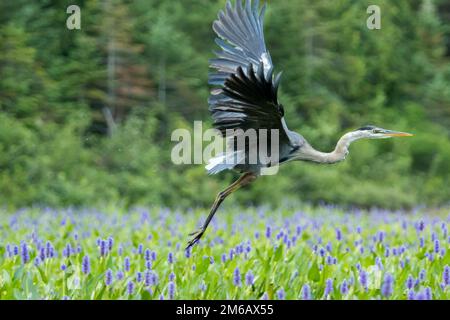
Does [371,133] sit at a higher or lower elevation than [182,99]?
lower

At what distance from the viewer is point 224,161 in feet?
15.4

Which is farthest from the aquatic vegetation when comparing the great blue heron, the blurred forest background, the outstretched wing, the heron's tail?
the blurred forest background

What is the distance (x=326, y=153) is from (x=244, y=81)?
0.89 m

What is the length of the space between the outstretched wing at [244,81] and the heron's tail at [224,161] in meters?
0.15

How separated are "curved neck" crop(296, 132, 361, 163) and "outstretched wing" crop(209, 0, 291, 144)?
0.17 meters

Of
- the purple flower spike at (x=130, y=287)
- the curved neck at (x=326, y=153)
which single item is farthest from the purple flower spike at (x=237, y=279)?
the curved neck at (x=326, y=153)

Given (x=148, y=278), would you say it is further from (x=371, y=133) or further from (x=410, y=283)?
(x=371, y=133)

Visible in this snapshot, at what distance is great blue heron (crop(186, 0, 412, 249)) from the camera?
4344mm

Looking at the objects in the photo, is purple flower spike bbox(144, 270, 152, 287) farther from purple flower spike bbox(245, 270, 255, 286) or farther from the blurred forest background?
the blurred forest background

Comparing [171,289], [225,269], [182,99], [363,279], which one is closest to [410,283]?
[363,279]

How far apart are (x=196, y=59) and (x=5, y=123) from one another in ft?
16.9

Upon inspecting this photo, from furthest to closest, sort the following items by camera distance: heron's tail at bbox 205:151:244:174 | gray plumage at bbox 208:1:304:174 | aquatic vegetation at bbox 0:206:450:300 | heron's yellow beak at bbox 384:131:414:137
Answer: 1. heron's yellow beak at bbox 384:131:414:137
2. heron's tail at bbox 205:151:244:174
3. gray plumage at bbox 208:1:304:174
4. aquatic vegetation at bbox 0:206:450:300

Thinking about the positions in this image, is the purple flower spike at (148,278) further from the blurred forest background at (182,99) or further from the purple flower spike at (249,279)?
the blurred forest background at (182,99)
